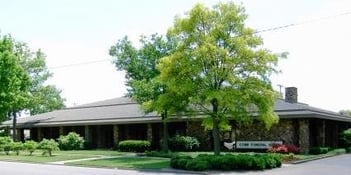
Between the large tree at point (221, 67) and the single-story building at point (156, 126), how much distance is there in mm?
6635

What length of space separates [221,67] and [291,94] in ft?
39.7

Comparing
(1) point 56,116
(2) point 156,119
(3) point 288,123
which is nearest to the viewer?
(3) point 288,123

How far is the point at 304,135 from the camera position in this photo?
32.8m

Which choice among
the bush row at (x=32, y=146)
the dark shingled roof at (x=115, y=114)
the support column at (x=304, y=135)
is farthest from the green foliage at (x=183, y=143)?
the bush row at (x=32, y=146)

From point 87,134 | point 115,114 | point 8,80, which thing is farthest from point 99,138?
point 8,80

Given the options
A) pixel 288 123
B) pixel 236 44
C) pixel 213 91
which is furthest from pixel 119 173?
pixel 288 123

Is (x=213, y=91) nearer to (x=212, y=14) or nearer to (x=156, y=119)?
(x=212, y=14)

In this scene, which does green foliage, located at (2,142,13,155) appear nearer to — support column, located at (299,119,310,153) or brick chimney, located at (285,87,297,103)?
brick chimney, located at (285,87,297,103)

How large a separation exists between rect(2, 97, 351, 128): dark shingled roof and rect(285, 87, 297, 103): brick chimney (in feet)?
1.90

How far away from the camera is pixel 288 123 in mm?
33625

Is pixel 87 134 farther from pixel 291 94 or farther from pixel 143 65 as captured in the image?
pixel 291 94

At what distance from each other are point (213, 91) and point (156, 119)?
13.1m

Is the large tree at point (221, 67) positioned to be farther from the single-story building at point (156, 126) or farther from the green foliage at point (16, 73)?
the green foliage at point (16, 73)

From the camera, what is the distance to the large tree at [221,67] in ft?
85.6
